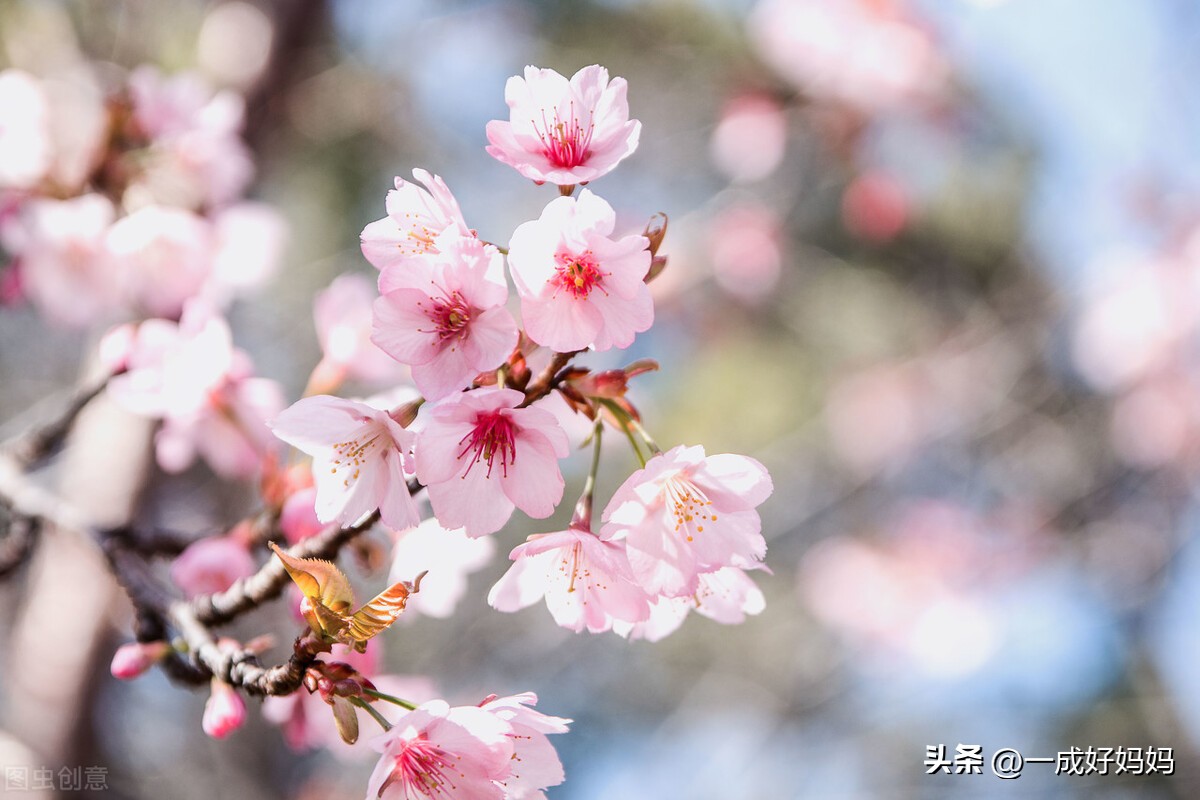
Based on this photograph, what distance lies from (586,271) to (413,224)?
0.44ft

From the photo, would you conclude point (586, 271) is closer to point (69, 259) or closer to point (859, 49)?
point (69, 259)

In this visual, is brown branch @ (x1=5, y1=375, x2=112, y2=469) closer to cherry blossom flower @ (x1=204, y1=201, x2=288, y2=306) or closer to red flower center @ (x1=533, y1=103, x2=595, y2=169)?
cherry blossom flower @ (x1=204, y1=201, x2=288, y2=306)

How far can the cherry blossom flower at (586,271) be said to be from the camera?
0.58m

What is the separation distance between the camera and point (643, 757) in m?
3.54

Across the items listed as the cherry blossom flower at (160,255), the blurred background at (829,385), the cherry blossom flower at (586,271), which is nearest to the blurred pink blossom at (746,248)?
the blurred background at (829,385)

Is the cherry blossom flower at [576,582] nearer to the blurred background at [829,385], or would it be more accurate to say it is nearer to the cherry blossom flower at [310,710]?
the cherry blossom flower at [310,710]

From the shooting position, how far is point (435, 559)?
824mm

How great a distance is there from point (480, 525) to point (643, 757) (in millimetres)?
3268

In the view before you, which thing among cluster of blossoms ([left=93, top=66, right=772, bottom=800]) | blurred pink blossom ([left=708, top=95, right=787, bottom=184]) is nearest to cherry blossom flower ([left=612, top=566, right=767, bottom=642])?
cluster of blossoms ([left=93, top=66, right=772, bottom=800])

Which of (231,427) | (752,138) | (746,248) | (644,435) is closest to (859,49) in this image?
(752,138)

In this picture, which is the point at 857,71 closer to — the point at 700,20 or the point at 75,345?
the point at 700,20

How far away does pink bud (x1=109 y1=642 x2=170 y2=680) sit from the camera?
0.69m

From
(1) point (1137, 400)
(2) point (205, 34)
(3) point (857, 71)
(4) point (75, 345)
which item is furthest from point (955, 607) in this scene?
(4) point (75, 345)

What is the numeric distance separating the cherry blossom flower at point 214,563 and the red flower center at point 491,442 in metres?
0.38
